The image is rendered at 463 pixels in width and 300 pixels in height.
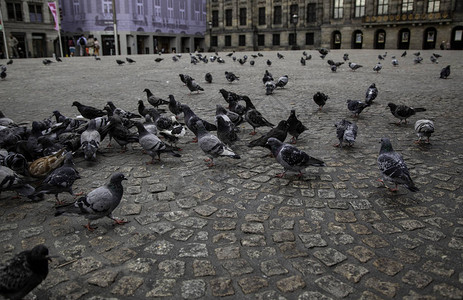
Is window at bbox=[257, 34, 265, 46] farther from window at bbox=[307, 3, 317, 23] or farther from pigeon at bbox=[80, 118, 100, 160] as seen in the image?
pigeon at bbox=[80, 118, 100, 160]

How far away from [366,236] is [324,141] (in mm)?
3490

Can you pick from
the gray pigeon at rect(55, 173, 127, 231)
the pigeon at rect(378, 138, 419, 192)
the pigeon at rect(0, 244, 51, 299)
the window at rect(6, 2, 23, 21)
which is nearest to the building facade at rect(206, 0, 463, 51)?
the window at rect(6, 2, 23, 21)

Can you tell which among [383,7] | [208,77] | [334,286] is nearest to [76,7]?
[383,7]

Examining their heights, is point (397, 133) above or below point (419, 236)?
above

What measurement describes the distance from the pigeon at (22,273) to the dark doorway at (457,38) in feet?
158

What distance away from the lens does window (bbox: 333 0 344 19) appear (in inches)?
1813

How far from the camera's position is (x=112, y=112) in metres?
7.76

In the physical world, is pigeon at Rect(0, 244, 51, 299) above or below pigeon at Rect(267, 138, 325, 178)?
below

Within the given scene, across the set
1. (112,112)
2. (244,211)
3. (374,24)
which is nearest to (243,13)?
(374,24)

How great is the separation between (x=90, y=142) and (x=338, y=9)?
48588 millimetres

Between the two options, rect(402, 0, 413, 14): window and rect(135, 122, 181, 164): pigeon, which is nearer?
rect(135, 122, 181, 164): pigeon

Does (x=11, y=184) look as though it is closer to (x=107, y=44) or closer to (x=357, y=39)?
(x=357, y=39)

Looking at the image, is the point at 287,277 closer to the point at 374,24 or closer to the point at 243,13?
the point at 374,24

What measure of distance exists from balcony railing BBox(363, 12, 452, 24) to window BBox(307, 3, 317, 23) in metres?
8.93
